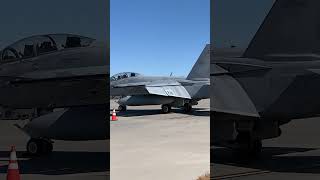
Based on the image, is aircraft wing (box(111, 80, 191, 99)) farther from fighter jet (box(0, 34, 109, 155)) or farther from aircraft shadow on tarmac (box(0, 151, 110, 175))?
fighter jet (box(0, 34, 109, 155))

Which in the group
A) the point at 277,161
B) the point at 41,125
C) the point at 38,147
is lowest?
the point at 277,161

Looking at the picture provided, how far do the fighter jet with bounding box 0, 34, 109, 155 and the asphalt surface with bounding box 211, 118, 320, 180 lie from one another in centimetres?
93

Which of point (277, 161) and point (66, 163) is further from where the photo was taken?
point (277, 161)

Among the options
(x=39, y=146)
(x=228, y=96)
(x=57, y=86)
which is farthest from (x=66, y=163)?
(x=228, y=96)

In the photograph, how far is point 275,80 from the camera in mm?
2791

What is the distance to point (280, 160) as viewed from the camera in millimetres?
3047

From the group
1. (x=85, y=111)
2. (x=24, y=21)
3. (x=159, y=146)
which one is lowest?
(x=159, y=146)

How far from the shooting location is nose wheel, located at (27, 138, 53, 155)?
271cm

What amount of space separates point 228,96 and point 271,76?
1.10ft

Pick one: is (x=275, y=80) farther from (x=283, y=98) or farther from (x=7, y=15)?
(x=7, y=15)

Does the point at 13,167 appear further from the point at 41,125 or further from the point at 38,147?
the point at 41,125

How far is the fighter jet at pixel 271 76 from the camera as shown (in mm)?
2775

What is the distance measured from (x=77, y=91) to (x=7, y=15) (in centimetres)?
67

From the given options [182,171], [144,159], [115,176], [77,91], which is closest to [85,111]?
[77,91]
